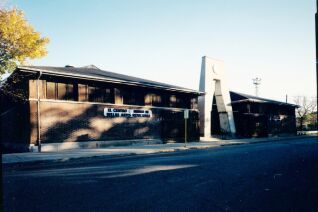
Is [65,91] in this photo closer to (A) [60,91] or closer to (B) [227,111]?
(A) [60,91]

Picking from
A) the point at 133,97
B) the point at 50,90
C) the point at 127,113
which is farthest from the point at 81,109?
the point at 133,97

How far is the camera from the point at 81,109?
62.9ft

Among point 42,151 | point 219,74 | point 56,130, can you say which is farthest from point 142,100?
point 219,74

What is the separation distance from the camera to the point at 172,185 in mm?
6793

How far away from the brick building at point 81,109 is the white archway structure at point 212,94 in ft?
20.0

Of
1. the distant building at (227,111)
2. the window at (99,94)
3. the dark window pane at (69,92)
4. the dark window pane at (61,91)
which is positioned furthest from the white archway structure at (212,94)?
the dark window pane at (61,91)

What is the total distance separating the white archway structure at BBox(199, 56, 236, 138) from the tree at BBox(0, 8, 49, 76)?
61.0 feet

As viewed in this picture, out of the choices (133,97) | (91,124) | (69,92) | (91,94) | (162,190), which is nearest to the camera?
(162,190)

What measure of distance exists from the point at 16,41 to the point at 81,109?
790cm

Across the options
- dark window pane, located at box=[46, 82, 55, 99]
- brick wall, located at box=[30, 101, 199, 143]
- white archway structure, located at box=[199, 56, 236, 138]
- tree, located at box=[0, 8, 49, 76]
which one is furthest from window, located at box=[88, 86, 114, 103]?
white archway structure, located at box=[199, 56, 236, 138]

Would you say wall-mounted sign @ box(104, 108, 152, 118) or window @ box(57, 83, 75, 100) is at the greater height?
window @ box(57, 83, 75, 100)

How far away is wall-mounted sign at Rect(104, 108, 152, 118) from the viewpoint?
2067 centimetres

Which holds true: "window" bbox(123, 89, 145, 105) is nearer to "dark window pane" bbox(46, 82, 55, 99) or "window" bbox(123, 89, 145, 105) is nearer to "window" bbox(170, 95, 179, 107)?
"window" bbox(170, 95, 179, 107)

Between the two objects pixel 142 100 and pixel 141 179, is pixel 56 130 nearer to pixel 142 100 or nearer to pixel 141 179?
pixel 142 100
